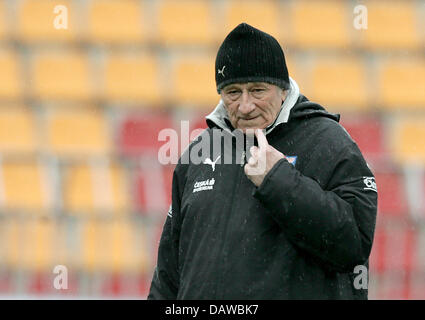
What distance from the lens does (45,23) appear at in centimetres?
1422

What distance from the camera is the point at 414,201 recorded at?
949 cm

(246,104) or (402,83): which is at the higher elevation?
(246,104)

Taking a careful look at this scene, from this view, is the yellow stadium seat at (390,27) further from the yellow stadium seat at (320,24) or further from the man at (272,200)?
the man at (272,200)

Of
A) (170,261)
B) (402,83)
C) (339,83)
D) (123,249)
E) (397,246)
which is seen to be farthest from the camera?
(402,83)

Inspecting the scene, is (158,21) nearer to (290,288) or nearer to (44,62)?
(44,62)

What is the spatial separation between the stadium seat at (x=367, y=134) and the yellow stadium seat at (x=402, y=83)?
0.87 metres

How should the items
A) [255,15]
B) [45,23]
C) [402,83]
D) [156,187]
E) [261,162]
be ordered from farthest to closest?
[255,15]
[45,23]
[402,83]
[156,187]
[261,162]

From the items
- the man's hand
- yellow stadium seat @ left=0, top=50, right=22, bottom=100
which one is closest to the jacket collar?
the man's hand

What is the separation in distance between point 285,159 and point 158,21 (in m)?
11.3

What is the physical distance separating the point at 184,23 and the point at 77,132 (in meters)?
2.99

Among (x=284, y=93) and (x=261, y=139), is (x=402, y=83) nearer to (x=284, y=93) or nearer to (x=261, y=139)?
(x=284, y=93)

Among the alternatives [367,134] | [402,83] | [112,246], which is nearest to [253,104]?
[112,246]

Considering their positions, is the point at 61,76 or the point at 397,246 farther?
the point at 61,76

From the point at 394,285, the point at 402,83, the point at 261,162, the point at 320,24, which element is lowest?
the point at 394,285
